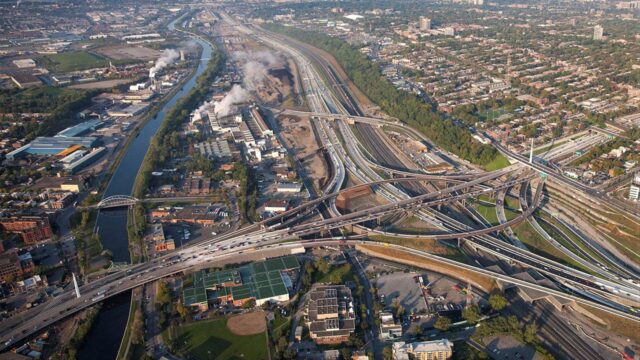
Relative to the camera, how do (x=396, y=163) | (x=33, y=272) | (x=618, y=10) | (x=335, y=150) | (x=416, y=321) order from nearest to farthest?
(x=416, y=321)
(x=33, y=272)
(x=396, y=163)
(x=335, y=150)
(x=618, y=10)

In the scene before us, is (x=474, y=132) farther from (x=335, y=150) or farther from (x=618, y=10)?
(x=618, y=10)

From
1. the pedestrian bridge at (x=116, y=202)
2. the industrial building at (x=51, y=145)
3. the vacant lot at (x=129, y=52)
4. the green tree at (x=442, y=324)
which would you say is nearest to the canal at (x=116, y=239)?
the pedestrian bridge at (x=116, y=202)

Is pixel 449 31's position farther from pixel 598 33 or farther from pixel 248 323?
pixel 248 323

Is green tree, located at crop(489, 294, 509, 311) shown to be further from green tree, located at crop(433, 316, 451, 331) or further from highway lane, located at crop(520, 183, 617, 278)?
highway lane, located at crop(520, 183, 617, 278)

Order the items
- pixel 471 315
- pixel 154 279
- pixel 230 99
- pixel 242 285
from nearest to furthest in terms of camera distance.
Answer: pixel 471 315
pixel 242 285
pixel 154 279
pixel 230 99

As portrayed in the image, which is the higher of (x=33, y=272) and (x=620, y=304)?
(x=33, y=272)

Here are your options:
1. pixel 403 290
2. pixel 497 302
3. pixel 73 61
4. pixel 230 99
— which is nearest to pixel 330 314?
pixel 403 290

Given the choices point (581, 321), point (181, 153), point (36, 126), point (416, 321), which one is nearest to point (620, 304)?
point (581, 321)
